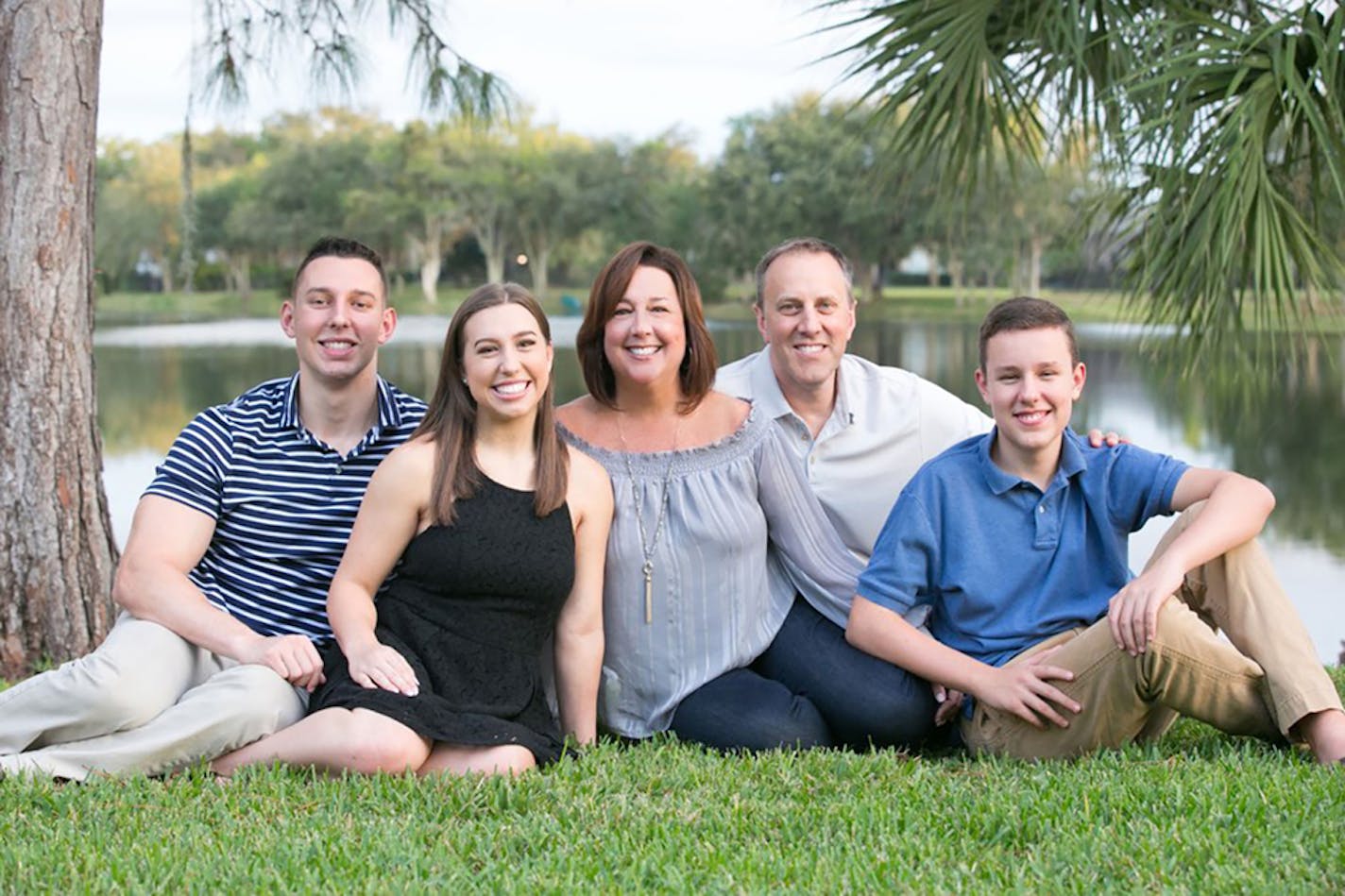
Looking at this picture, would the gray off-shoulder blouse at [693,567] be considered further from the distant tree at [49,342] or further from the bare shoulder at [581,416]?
the distant tree at [49,342]

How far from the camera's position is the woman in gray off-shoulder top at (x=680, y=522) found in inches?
137

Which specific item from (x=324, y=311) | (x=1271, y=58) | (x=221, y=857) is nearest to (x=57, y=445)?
(x=324, y=311)

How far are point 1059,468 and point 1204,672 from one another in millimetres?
556

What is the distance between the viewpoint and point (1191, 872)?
98.1 inches

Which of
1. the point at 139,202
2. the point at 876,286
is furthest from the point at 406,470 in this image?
the point at 139,202

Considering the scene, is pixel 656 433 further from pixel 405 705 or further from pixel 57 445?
pixel 57 445

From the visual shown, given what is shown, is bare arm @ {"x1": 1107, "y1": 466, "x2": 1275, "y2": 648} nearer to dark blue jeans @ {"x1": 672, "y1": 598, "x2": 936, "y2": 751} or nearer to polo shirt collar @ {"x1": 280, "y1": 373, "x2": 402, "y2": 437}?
dark blue jeans @ {"x1": 672, "y1": 598, "x2": 936, "y2": 751}

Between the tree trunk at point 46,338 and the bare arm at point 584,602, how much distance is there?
2.14 m

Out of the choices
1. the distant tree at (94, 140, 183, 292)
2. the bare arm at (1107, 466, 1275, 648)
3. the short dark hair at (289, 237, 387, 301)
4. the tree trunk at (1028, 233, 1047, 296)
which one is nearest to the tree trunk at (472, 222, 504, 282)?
the distant tree at (94, 140, 183, 292)

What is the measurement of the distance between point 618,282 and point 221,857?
1549mm

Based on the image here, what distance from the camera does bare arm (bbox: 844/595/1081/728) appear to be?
314cm

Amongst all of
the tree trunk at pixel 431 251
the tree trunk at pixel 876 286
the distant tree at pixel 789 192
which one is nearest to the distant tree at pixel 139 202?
the tree trunk at pixel 431 251

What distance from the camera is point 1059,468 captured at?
3379 millimetres

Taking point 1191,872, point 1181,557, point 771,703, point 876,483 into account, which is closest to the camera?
point 1191,872
